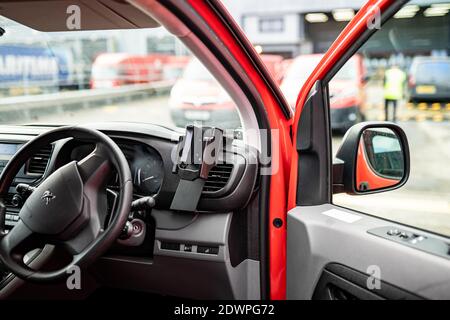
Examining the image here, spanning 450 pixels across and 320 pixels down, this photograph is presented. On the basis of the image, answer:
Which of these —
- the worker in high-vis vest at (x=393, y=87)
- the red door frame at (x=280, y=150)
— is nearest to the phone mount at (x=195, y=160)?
the red door frame at (x=280, y=150)

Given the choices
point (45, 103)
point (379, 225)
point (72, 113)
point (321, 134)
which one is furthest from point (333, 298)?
point (72, 113)

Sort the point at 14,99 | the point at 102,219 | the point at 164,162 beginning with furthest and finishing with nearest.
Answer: the point at 14,99 < the point at 164,162 < the point at 102,219

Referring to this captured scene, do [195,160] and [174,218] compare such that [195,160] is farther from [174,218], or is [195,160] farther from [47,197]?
[47,197]

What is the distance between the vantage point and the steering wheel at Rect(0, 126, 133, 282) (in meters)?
1.59

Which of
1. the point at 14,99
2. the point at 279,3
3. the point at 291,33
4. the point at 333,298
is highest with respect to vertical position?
the point at 279,3

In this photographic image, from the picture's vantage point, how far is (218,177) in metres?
1.97

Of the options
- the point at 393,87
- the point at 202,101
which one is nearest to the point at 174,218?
the point at 202,101

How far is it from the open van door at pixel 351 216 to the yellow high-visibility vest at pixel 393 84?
7.97 metres

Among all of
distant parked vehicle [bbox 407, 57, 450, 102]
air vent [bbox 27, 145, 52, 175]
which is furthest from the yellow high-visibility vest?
air vent [bbox 27, 145, 52, 175]

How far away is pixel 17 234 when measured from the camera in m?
1.64

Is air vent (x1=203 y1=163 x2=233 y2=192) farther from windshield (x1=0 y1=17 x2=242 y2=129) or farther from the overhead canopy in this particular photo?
the overhead canopy

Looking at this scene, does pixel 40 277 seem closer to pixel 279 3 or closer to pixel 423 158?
pixel 423 158

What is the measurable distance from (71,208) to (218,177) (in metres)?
0.68

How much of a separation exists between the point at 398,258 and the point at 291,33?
18.3m
